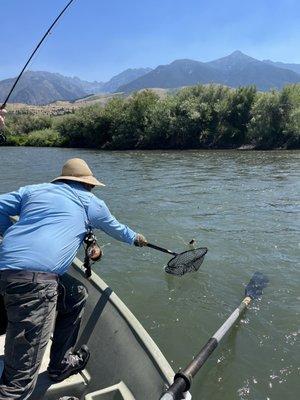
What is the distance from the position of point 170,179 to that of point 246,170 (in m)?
6.26

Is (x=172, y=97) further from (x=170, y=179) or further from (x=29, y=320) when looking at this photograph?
(x=29, y=320)

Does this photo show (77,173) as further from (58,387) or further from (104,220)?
(58,387)

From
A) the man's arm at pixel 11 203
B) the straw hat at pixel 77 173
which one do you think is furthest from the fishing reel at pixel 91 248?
the man's arm at pixel 11 203

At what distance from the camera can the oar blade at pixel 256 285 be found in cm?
926

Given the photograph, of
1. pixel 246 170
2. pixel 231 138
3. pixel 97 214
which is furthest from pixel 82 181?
pixel 231 138

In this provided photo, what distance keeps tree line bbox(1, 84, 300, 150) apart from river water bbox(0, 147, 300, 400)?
27749 mm

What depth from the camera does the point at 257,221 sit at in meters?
15.1

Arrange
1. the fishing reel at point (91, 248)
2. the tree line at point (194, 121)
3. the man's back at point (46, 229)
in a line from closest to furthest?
the man's back at point (46, 229) < the fishing reel at point (91, 248) < the tree line at point (194, 121)

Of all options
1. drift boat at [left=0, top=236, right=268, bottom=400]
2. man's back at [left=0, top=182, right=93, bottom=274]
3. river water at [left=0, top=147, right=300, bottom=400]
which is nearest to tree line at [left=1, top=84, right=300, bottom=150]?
river water at [left=0, top=147, right=300, bottom=400]

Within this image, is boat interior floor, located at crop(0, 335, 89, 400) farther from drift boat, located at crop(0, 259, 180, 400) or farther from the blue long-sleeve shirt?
the blue long-sleeve shirt

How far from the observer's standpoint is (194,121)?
5419 cm

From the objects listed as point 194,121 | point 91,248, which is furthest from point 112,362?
point 194,121

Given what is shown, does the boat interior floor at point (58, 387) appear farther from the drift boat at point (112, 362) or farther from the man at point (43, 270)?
the man at point (43, 270)

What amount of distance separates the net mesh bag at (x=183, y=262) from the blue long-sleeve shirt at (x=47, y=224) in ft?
12.4
